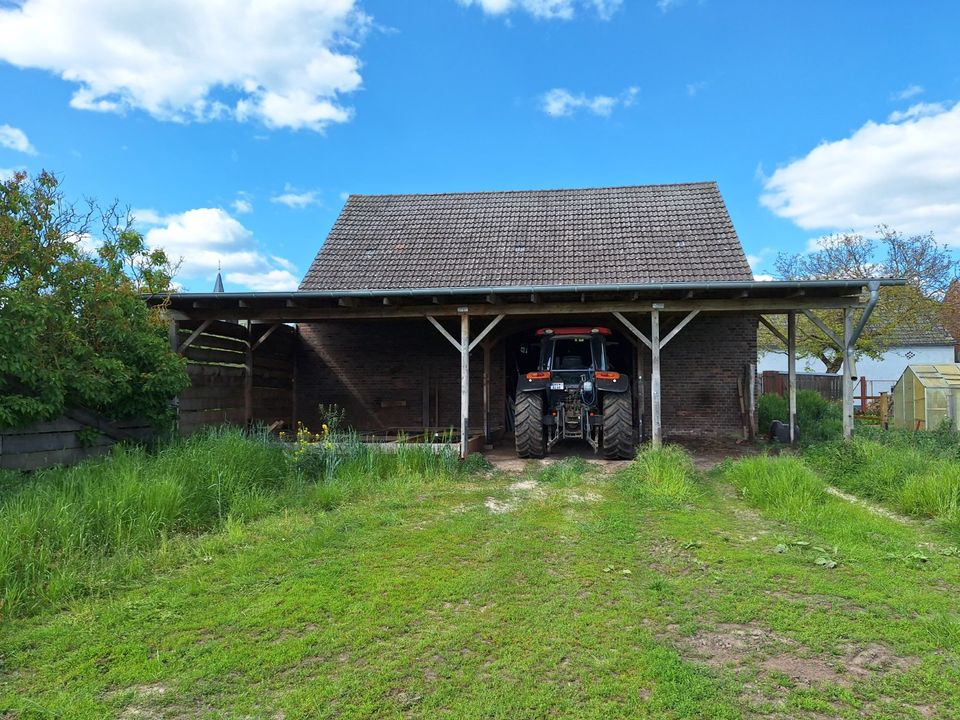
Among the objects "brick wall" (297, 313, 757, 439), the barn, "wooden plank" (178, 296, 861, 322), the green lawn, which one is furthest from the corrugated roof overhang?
the green lawn

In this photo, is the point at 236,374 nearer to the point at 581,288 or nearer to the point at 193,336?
the point at 193,336

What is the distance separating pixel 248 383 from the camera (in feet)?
38.8

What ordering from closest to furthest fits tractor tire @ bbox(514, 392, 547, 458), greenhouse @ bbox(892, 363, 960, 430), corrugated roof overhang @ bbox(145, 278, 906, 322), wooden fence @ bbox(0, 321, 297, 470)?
wooden fence @ bbox(0, 321, 297, 470)
corrugated roof overhang @ bbox(145, 278, 906, 322)
tractor tire @ bbox(514, 392, 547, 458)
greenhouse @ bbox(892, 363, 960, 430)

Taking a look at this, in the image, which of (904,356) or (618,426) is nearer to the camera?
(618,426)

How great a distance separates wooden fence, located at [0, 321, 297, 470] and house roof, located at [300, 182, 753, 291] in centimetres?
196

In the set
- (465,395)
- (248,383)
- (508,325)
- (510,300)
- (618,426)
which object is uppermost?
(510,300)

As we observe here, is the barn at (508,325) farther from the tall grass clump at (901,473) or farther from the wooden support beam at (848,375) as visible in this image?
the tall grass clump at (901,473)

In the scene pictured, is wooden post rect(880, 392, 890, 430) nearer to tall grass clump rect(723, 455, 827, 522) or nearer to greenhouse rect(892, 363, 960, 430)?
greenhouse rect(892, 363, 960, 430)

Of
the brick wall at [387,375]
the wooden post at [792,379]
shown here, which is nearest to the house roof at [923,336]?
the wooden post at [792,379]

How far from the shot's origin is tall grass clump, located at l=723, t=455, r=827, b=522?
582 centimetres

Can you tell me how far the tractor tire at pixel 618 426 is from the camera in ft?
30.2

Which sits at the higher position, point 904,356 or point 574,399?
point 904,356

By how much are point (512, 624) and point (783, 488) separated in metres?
4.07

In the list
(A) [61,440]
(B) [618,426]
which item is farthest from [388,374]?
(A) [61,440]
